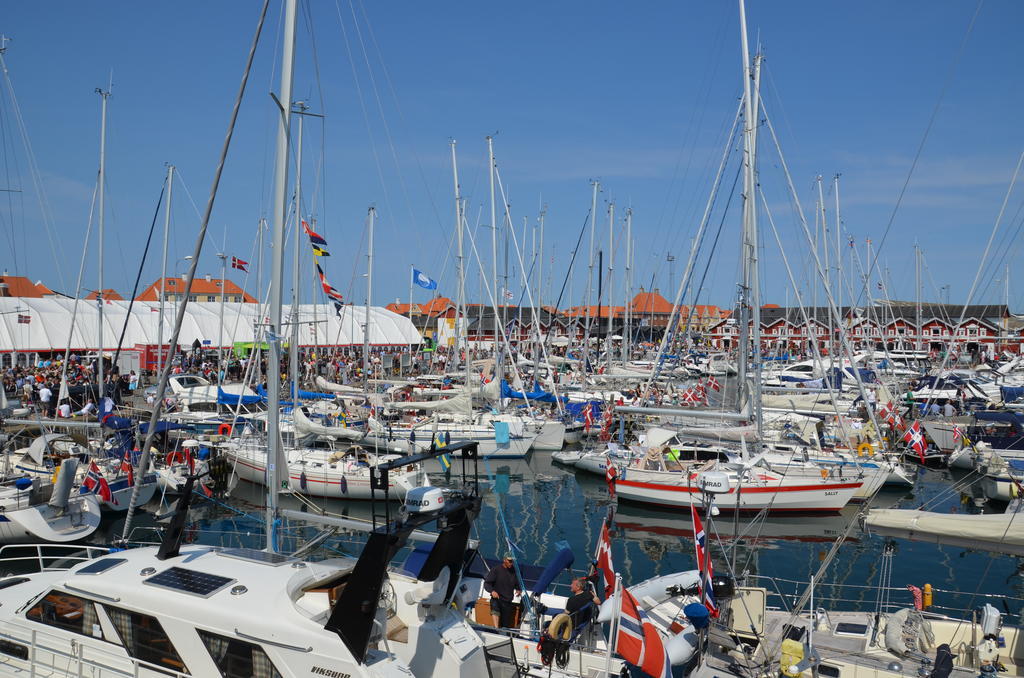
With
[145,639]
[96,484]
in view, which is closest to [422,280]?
[96,484]

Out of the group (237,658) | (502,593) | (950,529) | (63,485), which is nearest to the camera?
(237,658)

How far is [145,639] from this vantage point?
8445 millimetres

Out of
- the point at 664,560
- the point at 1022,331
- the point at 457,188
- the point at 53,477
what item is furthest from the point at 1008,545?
the point at 1022,331

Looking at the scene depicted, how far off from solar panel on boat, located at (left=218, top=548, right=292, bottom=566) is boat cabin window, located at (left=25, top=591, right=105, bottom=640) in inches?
60.3

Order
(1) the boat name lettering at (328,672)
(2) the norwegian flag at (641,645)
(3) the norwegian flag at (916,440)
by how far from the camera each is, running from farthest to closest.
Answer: (3) the norwegian flag at (916,440) < (2) the norwegian flag at (641,645) < (1) the boat name lettering at (328,672)

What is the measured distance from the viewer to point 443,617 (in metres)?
8.69

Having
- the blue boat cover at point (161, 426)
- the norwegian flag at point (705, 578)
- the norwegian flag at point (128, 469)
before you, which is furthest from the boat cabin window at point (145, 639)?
the blue boat cover at point (161, 426)

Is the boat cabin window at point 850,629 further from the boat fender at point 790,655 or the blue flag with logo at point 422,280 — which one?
the blue flag with logo at point 422,280

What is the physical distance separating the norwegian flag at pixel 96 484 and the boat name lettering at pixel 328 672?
1557cm

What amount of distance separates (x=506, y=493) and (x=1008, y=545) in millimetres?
16164

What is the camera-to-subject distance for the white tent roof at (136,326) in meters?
50.2

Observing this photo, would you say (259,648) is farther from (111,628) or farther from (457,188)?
(457,188)

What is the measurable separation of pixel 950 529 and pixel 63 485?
19.6 metres

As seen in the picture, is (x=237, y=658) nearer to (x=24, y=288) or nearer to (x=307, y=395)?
(x=307, y=395)
